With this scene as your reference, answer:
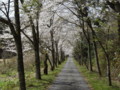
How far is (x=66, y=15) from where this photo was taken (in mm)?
27469

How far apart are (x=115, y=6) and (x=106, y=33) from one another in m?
7.17

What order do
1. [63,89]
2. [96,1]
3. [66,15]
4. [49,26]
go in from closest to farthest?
[96,1] < [63,89] < [66,15] < [49,26]

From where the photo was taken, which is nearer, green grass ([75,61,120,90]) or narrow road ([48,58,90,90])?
green grass ([75,61,120,90])

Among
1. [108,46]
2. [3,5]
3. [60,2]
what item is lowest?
[108,46]

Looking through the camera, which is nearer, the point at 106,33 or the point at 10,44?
the point at 106,33

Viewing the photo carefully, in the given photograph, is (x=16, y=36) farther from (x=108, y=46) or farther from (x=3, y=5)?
(x=108, y=46)

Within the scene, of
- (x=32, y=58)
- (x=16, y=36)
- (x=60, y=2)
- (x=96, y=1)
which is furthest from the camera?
(x=32, y=58)

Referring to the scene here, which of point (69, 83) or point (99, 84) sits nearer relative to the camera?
point (99, 84)

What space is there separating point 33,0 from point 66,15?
16.2m

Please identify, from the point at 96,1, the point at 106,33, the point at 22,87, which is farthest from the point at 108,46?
the point at 22,87

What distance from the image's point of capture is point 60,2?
699 inches

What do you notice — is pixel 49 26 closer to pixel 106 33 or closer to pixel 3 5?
pixel 106 33

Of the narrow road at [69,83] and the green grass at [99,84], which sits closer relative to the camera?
the green grass at [99,84]

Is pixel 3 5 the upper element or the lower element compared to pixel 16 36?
upper
